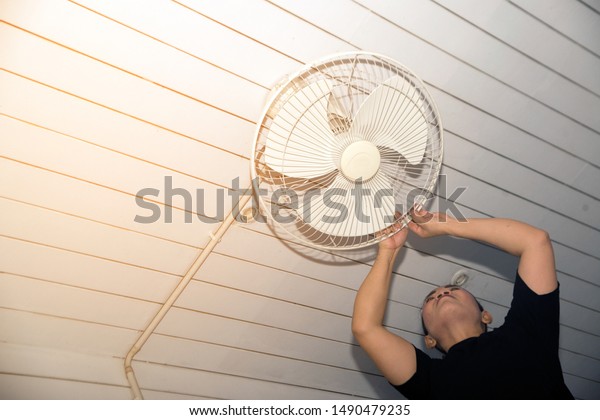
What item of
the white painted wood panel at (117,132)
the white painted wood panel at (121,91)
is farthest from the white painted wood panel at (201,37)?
A: the white painted wood panel at (117,132)

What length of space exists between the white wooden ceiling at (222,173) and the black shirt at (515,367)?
18.4 inches

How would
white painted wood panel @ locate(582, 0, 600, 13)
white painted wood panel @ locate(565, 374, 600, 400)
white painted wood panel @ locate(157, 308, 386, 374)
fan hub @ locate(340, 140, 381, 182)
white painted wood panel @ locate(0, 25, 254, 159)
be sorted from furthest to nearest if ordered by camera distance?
white painted wood panel @ locate(565, 374, 600, 400), white painted wood panel @ locate(157, 308, 386, 374), white painted wood panel @ locate(582, 0, 600, 13), white painted wood panel @ locate(0, 25, 254, 159), fan hub @ locate(340, 140, 381, 182)

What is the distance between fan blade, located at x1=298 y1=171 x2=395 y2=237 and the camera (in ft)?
3.72

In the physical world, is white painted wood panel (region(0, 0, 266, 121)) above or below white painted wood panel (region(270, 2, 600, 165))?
below

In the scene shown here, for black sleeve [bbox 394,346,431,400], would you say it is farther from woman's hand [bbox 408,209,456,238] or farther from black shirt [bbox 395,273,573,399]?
woman's hand [bbox 408,209,456,238]

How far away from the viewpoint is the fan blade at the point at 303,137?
3.47ft

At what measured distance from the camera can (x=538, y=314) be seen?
128 centimetres

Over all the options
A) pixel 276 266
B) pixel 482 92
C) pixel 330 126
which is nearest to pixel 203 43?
pixel 330 126

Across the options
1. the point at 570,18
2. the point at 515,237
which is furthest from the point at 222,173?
the point at 570,18

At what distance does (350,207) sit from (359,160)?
147 mm

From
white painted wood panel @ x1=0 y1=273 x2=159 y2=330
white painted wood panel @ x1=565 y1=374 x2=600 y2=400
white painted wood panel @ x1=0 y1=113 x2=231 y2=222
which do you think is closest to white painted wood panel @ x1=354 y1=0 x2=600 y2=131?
white painted wood panel @ x1=0 y1=113 x2=231 y2=222
